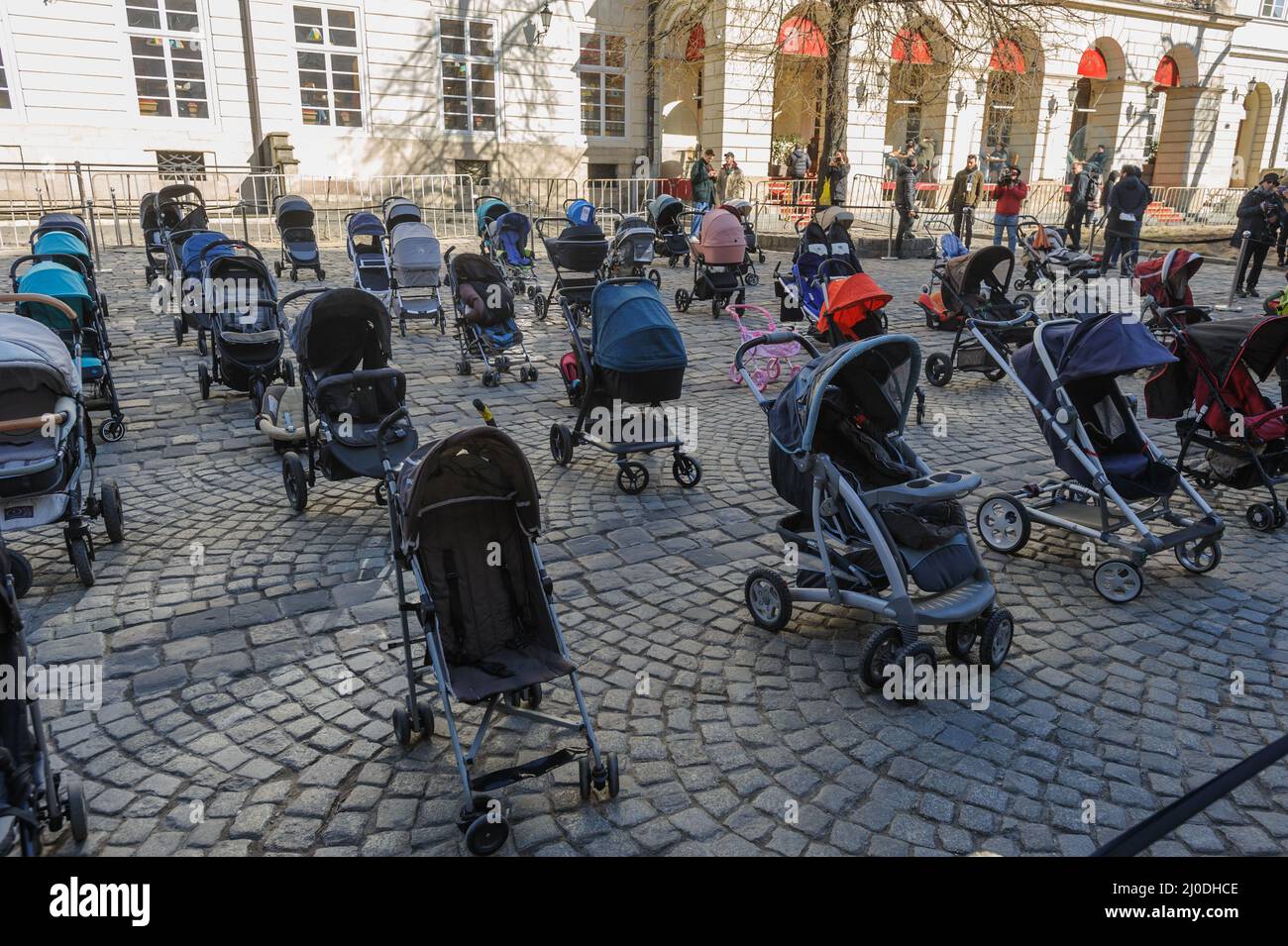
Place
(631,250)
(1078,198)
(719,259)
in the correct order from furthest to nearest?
1. (1078,198)
2. (631,250)
3. (719,259)

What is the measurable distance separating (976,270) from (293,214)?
1202 centimetres

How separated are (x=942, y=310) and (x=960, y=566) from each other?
29.8ft

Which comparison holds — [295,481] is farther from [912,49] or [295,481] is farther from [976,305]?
[912,49]

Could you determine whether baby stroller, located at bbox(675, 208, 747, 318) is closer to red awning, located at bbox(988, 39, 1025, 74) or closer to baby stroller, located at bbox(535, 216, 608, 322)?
baby stroller, located at bbox(535, 216, 608, 322)

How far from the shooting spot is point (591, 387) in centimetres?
743

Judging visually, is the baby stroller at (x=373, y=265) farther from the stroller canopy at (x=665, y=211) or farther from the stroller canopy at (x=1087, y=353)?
the stroller canopy at (x=1087, y=353)

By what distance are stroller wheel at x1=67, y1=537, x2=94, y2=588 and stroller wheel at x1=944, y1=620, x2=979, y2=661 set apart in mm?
5243

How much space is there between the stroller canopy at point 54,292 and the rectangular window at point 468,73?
20168 mm

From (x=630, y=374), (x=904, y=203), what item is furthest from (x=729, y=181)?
(x=630, y=374)

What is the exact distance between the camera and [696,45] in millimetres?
29188

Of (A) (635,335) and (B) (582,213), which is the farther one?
(B) (582,213)
